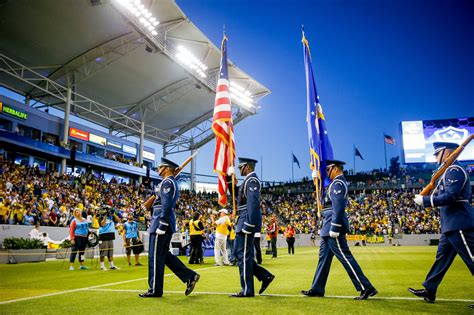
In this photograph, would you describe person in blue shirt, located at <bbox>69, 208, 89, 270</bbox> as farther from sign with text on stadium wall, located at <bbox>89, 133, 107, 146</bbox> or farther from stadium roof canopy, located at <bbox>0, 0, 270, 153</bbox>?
sign with text on stadium wall, located at <bbox>89, 133, 107, 146</bbox>

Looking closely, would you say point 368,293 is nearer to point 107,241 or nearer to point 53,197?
point 107,241

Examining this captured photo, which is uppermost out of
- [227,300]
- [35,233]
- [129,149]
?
[129,149]

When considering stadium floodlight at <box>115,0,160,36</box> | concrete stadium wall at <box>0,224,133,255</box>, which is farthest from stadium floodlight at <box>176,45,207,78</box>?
concrete stadium wall at <box>0,224,133,255</box>

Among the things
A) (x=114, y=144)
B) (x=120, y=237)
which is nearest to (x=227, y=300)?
(x=120, y=237)

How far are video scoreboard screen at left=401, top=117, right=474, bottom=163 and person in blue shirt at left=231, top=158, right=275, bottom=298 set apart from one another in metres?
37.0

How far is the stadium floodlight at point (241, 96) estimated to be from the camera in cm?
3644

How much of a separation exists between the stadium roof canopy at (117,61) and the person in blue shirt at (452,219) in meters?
21.0

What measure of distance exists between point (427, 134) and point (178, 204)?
26.7 m

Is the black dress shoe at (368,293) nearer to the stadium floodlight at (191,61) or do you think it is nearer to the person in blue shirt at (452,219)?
the person in blue shirt at (452,219)

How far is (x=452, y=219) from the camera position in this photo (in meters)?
4.79

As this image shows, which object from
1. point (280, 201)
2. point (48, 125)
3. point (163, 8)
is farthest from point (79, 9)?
point (280, 201)

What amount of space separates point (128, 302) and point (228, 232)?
8600 millimetres

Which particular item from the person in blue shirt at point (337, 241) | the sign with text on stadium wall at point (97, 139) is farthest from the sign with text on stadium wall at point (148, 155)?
the person in blue shirt at point (337, 241)

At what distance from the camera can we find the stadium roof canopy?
2359cm
